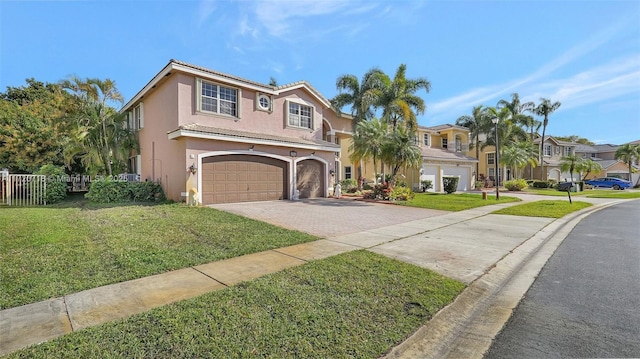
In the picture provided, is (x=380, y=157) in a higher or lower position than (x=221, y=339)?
higher

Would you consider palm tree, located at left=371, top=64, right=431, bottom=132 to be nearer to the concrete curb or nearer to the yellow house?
the yellow house

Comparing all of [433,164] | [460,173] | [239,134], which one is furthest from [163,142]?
[460,173]

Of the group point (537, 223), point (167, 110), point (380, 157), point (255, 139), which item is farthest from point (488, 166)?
point (167, 110)

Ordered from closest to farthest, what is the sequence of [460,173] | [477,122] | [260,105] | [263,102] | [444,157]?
[260,105] → [263,102] → [444,157] → [460,173] → [477,122]

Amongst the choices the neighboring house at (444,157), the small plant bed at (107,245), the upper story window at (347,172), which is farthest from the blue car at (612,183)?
the small plant bed at (107,245)

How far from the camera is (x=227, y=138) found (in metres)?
14.3

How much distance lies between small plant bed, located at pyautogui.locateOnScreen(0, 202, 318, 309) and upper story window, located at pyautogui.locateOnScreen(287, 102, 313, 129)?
10036mm

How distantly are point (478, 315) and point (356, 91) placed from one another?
78.0 feet

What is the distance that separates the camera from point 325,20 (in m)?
11.0

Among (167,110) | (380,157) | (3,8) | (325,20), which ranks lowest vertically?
(380,157)

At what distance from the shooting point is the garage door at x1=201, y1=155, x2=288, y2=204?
14.3 m

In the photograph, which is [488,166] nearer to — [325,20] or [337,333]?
[325,20]

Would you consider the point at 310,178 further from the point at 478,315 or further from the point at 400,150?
the point at 478,315

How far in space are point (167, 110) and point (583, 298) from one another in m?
16.9
